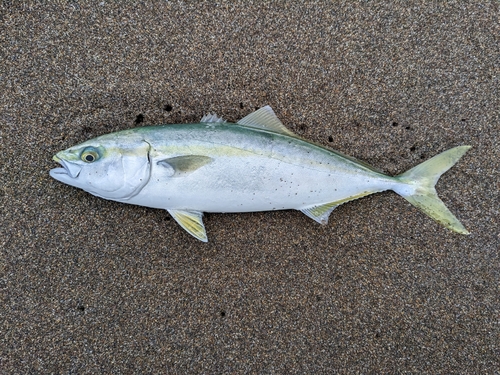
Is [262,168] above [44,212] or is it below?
above

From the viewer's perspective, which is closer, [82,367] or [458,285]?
[82,367]

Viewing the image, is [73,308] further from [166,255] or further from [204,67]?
[204,67]

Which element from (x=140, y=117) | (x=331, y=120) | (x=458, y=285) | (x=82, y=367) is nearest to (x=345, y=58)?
(x=331, y=120)

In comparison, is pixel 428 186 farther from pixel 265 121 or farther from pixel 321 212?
pixel 265 121

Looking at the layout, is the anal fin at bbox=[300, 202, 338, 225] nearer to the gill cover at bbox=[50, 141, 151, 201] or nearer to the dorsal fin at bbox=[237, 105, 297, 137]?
the dorsal fin at bbox=[237, 105, 297, 137]

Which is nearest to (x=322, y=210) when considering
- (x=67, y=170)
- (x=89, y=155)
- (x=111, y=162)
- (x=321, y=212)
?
(x=321, y=212)

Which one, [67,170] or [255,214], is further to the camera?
[255,214]

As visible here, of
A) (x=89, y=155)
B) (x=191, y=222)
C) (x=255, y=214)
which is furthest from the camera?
(x=255, y=214)
